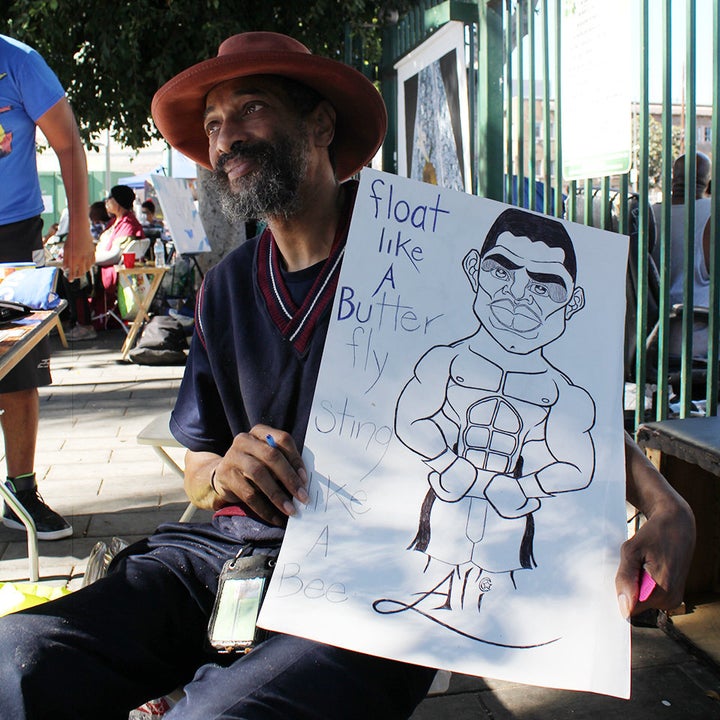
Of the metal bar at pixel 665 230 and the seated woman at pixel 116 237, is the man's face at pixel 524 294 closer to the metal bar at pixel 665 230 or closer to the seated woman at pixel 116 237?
the metal bar at pixel 665 230

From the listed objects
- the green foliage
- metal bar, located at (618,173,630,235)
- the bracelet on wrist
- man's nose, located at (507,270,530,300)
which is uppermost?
the green foliage

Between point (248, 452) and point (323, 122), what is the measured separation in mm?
956

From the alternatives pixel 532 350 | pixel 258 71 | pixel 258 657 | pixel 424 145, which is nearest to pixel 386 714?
pixel 258 657

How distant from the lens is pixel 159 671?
1.56m

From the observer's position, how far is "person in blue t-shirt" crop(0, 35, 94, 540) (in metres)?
3.26

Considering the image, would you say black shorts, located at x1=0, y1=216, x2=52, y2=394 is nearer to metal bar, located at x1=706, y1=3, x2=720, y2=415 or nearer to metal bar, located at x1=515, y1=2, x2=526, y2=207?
metal bar, located at x1=515, y1=2, x2=526, y2=207

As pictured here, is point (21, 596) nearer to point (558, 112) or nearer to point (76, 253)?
point (76, 253)

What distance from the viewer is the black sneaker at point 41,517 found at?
11.6ft

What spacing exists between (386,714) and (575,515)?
44 cm

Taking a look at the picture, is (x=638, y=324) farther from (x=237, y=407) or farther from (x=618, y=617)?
(x=618, y=617)

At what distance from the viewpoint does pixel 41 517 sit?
3566 millimetres

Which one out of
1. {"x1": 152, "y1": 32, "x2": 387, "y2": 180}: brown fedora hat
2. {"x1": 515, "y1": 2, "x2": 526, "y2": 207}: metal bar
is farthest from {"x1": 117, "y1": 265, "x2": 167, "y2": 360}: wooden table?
{"x1": 152, "y1": 32, "x2": 387, "y2": 180}: brown fedora hat

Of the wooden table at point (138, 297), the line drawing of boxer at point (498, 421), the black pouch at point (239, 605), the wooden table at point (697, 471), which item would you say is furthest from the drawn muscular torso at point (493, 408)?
the wooden table at point (138, 297)

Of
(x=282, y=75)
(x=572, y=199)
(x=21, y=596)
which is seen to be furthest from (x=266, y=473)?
(x=572, y=199)
